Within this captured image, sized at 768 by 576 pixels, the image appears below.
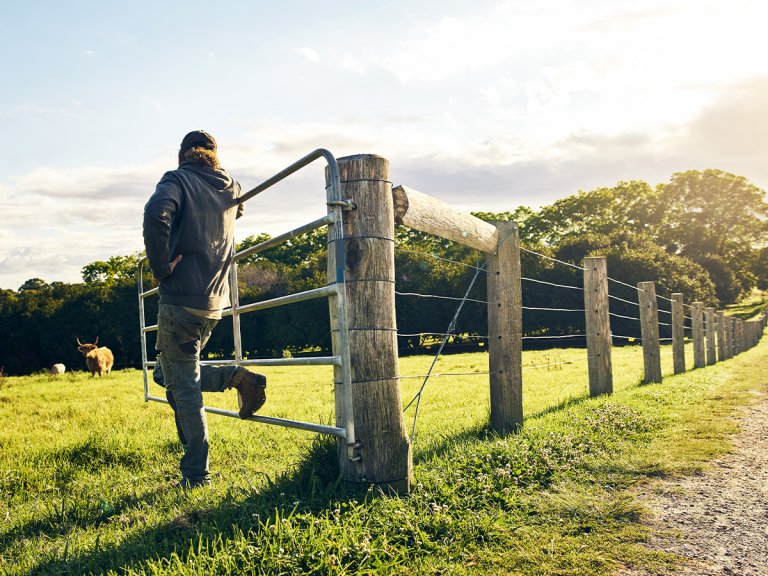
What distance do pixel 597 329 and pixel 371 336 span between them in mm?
5520

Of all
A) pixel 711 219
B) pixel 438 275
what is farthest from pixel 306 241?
pixel 711 219

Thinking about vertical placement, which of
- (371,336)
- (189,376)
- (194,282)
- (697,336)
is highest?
(194,282)

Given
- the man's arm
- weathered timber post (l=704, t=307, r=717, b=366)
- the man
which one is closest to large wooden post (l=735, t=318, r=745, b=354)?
weathered timber post (l=704, t=307, r=717, b=366)

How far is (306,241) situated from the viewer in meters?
58.8

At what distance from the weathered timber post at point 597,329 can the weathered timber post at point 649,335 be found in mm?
2036

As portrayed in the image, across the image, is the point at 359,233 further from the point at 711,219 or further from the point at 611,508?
the point at 711,219

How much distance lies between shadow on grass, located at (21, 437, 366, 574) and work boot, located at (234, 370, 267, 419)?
601mm

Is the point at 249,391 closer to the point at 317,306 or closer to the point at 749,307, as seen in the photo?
the point at 317,306

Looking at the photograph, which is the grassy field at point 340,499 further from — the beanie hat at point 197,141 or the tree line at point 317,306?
the tree line at point 317,306

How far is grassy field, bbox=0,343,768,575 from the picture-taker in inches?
109

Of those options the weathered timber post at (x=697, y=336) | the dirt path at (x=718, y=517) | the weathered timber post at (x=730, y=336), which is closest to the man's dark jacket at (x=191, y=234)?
the dirt path at (x=718, y=517)

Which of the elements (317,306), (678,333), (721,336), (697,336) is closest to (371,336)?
(678,333)

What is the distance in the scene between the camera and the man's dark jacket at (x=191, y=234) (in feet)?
12.1

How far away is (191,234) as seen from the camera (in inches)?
154
